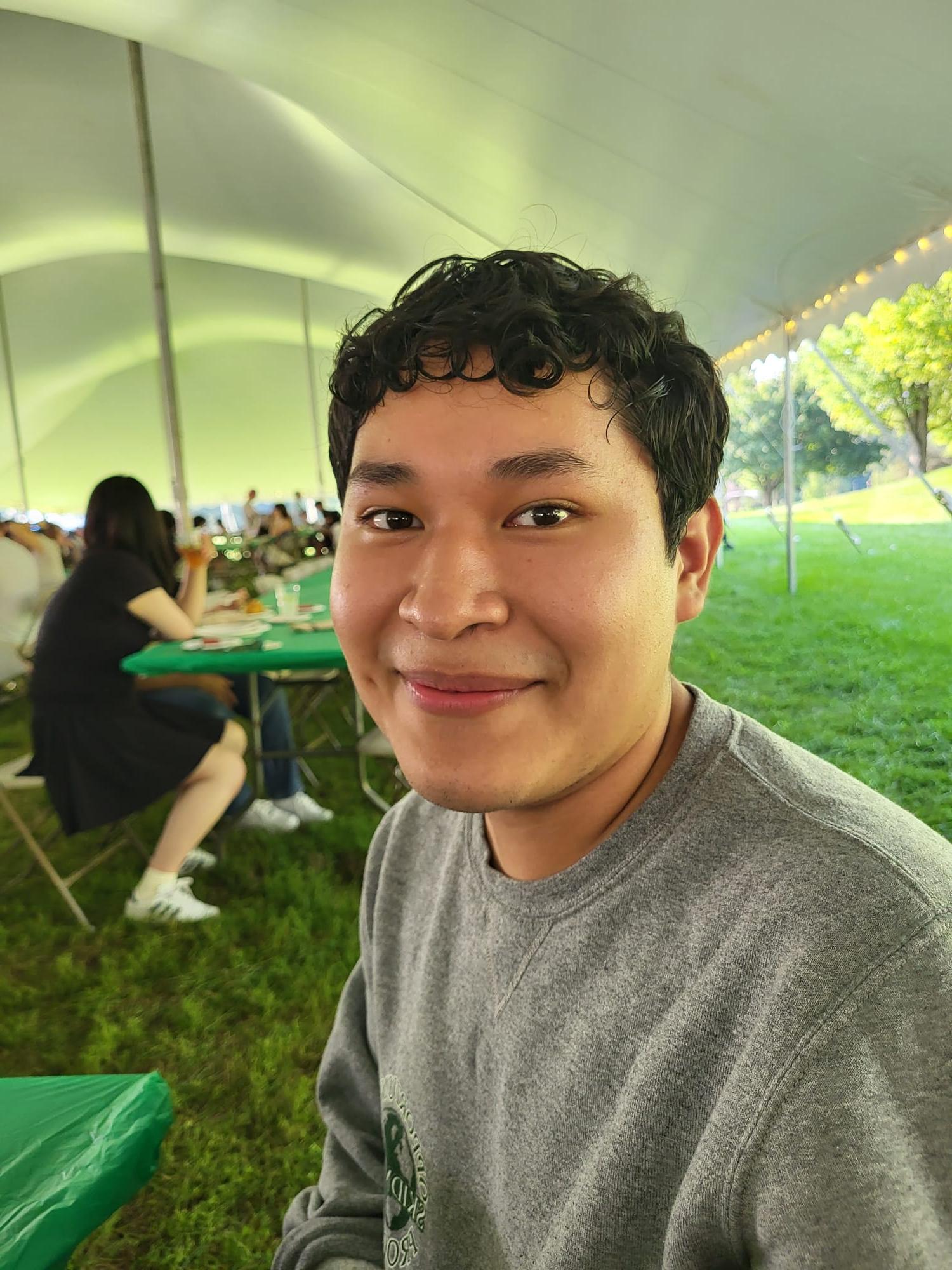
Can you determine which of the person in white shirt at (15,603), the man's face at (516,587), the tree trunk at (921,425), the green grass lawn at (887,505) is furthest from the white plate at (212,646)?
the man's face at (516,587)

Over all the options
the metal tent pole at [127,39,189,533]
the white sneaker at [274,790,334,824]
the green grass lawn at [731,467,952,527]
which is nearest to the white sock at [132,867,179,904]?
the white sneaker at [274,790,334,824]

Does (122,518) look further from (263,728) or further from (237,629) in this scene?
(263,728)

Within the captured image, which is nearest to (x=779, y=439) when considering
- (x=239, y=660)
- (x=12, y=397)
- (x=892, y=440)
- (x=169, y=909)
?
(x=892, y=440)

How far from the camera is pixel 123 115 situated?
27.2ft

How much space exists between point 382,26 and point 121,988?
4539mm

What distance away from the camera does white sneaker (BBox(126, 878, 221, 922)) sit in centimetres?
317

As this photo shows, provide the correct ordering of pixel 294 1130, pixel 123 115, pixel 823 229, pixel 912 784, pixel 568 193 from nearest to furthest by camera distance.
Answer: pixel 912 784 → pixel 823 229 → pixel 294 1130 → pixel 568 193 → pixel 123 115

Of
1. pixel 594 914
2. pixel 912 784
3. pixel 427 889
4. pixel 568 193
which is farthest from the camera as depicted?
pixel 568 193

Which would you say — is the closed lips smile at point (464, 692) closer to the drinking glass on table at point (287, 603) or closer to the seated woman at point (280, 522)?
the drinking glass on table at point (287, 603)

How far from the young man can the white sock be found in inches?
101

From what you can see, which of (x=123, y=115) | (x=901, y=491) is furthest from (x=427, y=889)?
(x=123, y=115)

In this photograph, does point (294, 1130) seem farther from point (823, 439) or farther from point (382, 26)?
point (382, 26)

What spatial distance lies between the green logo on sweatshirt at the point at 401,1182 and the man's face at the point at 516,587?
457 millimetres

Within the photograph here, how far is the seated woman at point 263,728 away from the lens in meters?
3.86
